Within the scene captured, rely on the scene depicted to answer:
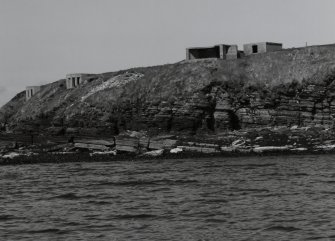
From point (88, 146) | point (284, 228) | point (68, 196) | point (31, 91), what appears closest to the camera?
point (284, 228)

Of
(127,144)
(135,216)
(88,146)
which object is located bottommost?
(135,216)

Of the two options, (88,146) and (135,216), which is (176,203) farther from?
(88,146)

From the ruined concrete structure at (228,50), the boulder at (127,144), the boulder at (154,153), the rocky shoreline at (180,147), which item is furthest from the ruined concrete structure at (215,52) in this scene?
the boulder at (154,153)

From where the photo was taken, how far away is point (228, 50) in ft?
314

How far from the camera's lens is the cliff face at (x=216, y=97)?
79.9m

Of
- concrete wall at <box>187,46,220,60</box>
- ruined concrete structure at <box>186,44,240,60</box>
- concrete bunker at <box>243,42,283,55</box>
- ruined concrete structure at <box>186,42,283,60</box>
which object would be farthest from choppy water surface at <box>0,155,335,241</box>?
concrete wall at <box>187,46,220,60</box>

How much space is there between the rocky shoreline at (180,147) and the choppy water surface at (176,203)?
12738 millimetres

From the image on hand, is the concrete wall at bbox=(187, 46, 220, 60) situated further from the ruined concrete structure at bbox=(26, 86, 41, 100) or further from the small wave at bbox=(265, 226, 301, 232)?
the small wave at bbox=(265, 226, 301, 232)

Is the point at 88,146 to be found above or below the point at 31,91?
below

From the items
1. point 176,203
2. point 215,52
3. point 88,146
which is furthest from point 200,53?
point 176,203

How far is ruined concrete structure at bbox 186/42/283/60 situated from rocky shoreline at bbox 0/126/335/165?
1893cm

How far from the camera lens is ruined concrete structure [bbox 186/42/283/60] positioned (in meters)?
93.9

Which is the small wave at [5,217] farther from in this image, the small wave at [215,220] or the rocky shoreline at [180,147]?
the rocky shoreline at [180,147]

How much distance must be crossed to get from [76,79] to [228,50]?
101 ft
